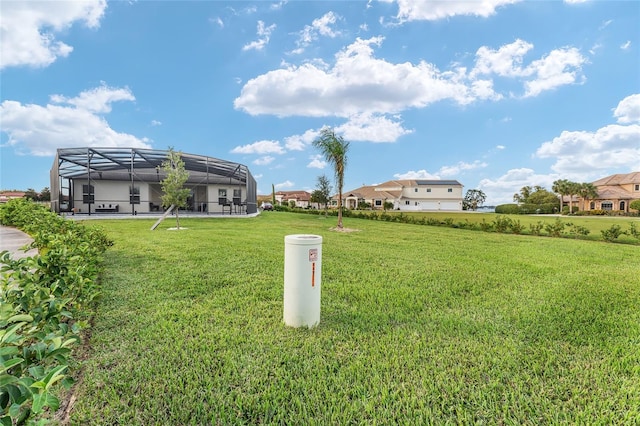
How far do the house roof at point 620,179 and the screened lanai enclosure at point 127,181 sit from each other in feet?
174

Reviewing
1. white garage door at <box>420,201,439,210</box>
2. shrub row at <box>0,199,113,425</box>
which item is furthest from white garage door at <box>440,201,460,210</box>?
shrub row at <box>0,199,113,425</box>

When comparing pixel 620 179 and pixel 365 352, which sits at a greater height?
pixel 620 179

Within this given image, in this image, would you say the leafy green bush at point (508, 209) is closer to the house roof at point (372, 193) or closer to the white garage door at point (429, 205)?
the white garage door at point (429, 205)

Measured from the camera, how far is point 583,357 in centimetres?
283

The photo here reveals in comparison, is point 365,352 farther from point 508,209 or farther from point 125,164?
point 508,209

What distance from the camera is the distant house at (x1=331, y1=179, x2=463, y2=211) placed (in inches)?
2152

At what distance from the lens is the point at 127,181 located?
22.5 meters

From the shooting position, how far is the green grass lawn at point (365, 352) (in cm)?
211

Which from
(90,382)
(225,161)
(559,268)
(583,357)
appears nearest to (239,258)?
(90,382)

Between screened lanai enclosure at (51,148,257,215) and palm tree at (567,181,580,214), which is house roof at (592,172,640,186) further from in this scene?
screened lanai enclosure at (51,148,257,215)

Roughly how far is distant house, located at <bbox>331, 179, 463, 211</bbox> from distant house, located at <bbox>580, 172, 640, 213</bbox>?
708 inches

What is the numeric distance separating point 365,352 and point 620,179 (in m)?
62.3

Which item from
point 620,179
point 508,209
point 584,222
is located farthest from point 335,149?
point 620,179

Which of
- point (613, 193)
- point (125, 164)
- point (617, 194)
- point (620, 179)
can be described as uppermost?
point (620, 179)
